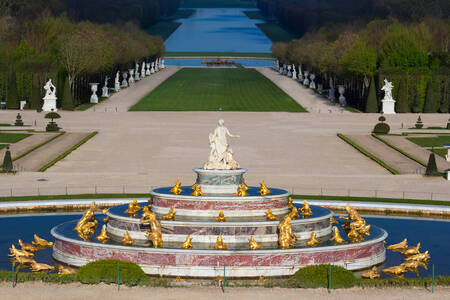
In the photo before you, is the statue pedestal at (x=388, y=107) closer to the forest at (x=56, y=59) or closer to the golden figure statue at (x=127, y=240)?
→ the forest at (x=56, y=59)

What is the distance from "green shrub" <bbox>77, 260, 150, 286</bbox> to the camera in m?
32.4

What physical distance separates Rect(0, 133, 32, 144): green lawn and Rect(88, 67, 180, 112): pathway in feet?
83.4

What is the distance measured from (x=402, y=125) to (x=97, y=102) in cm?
3933

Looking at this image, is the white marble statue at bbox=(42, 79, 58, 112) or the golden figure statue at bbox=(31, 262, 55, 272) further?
the white marble statue at bbox=(42, 79, 58, 112)

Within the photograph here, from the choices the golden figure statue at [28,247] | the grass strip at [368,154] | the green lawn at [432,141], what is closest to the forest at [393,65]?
the green lawn at [432,141]

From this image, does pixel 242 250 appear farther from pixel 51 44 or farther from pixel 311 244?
pixel 51 44

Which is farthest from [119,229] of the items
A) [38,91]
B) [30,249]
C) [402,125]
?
[38,91]

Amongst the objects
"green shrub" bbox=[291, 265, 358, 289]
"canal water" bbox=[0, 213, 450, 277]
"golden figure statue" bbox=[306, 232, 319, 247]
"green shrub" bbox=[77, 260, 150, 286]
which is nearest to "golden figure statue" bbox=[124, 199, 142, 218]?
"canal water" bbox=[0, 213, 450, 277]

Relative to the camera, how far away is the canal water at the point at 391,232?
3831 centimetres

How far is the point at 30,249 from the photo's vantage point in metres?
38.4

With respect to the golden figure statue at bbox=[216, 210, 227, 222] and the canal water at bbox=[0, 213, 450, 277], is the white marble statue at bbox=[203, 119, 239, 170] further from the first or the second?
the canal water at bbox=[0, 213, 450, 277]

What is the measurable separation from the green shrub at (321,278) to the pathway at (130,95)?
75.7 metres

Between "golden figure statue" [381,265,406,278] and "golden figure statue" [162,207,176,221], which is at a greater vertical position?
"golden figure statue" [162,207,176,221]

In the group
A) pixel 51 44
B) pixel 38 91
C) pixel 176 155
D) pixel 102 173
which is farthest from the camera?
pixel 51 44
